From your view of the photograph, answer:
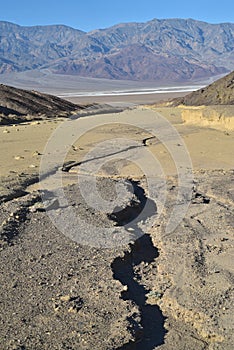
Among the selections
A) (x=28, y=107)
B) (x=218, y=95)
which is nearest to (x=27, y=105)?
(x=28, y=107)

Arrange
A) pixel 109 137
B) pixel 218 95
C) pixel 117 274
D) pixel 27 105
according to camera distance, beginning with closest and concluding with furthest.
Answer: pixel 117 274, pixel 109 137, pixel 27 105, pixel 218 95

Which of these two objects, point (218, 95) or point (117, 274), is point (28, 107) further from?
point (117, 274)

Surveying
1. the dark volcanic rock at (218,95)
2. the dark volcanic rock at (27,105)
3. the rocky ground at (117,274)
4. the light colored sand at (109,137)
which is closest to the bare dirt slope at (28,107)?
the dark volcanic rock at (27,105)

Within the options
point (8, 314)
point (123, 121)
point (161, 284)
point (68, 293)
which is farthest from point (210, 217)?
point (123, 121)

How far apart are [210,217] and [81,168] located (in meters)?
3.83

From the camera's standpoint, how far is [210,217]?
683 centimetres

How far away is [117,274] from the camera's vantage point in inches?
205

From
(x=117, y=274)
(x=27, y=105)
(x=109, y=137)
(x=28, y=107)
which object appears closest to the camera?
(x=117, y=274)

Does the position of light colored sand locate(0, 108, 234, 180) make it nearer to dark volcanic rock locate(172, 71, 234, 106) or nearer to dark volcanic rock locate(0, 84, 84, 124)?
dark volcanic rock locate(0, 84, 84, 124)

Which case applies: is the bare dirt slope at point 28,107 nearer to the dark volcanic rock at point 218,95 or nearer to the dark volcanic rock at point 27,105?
the dark volcanic rock at point 27,105

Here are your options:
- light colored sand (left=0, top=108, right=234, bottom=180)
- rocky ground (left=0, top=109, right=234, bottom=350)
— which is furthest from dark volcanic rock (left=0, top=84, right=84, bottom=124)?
rocky ground (left=0, top=109, right=234, bottom=350)

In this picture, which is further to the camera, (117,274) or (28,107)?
(28,107)

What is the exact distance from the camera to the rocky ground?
407 centimetres

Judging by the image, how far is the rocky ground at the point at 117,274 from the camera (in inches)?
160
